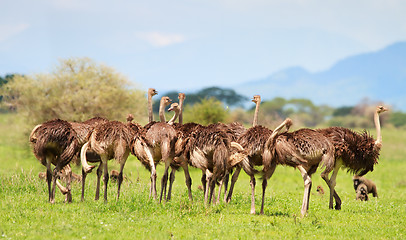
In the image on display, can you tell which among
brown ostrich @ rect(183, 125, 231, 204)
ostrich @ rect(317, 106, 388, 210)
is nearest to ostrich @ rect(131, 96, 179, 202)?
brown ostrich @ rect(183, 125, 231, 204)

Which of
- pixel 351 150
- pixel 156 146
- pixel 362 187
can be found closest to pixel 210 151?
Answer: pixel 156 146

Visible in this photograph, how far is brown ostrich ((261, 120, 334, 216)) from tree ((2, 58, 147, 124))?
14.8 metres

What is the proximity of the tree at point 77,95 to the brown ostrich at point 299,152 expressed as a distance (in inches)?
584

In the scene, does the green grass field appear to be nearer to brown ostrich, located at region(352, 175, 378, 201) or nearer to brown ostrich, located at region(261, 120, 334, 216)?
brown ostrich, located at region(261, 120, 334, 216)

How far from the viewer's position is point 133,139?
12.4 m

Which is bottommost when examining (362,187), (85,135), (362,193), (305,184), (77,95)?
(362,193)

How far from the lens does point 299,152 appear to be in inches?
445

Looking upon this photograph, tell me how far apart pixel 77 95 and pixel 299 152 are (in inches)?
634

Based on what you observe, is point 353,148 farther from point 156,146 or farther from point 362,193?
point 156,146

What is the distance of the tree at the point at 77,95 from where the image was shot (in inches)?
997

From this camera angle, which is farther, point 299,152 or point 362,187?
point 362,187

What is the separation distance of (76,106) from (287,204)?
14590 mm

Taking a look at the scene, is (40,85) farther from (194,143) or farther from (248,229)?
(248,229)

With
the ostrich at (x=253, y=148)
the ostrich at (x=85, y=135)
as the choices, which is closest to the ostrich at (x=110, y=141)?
the ostrich at (x=85, y=135)
